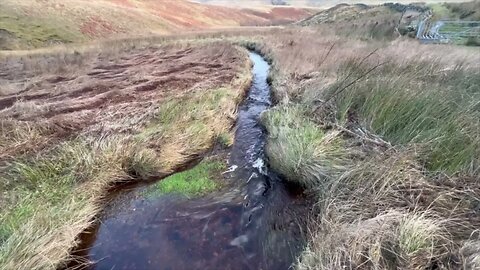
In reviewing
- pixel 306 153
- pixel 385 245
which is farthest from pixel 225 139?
pixel 385 245

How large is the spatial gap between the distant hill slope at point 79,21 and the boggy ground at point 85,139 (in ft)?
72.2

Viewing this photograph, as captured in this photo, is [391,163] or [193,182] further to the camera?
[193,182]

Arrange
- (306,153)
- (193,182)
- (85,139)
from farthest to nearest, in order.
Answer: (85,139) < (193,182) < (306,153)

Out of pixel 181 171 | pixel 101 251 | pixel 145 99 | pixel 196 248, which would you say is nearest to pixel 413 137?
pixel 196 248

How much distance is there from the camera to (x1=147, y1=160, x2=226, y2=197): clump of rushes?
6008 millimetres

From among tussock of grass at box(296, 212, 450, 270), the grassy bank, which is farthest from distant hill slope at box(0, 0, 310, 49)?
tussock of grass at box(296, 212, 450, 270)

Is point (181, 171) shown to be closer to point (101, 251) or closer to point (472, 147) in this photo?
point (101, 251)

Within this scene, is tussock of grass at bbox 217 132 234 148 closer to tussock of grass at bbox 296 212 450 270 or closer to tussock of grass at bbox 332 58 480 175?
tussock of grass at bbox 332 58 480 175

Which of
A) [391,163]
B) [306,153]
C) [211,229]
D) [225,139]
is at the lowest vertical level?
[211,229]

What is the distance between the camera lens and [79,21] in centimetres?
4103

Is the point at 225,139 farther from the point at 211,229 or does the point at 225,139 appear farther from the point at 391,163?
the point at 391,163

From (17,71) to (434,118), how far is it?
71.8 feet

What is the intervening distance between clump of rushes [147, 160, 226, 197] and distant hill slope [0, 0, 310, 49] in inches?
1306

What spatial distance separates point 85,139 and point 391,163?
5995mm
